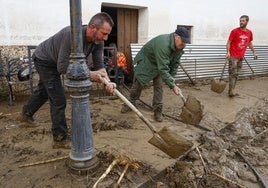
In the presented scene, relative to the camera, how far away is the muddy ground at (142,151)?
10.3ft

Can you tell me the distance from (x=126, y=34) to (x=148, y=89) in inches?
70.9

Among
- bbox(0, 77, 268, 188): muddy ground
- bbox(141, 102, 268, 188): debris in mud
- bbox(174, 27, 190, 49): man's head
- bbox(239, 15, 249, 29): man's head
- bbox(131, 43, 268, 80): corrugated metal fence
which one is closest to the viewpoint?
bbox(0, 77, 268, 188): muddy ground

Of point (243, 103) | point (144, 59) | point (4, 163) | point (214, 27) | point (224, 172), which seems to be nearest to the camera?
point (4, 163)

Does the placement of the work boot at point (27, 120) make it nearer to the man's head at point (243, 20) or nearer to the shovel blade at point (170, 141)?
the shovel blade at point (170, 141)

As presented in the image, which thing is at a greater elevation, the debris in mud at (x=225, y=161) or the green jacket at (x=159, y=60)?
the green jacket at (x=159, y=60)

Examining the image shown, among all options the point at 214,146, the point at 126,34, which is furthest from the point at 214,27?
the point at 214,146

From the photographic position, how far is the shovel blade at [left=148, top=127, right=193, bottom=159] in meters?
3.21

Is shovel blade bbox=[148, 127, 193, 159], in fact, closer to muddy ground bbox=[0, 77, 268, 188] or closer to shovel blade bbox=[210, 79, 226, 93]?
muddy ground bbox=[0, 77, 268, 188]

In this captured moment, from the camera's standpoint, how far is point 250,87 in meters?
9.10

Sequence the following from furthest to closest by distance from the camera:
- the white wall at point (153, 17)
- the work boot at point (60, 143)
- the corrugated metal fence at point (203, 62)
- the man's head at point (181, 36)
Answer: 1. the corrugated metal fence at point (203, 62)
2. the white wall at point (153, 17)
3. the man's head at point (181, 36)
4. the work boot at point (60, 143)

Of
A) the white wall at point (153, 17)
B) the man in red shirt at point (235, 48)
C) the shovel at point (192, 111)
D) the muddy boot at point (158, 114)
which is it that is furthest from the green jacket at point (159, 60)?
the man in red shirt at point (235, 48)

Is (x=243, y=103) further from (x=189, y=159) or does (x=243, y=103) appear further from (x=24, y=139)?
(x=24, y=139)

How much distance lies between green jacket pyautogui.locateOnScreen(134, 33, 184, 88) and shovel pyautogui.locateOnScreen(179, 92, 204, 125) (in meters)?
0.38

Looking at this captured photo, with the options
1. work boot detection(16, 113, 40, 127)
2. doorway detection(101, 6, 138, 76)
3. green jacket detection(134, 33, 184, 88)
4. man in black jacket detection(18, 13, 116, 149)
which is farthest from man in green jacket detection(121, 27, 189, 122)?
doorway detection(101, 6, 138, 76)
